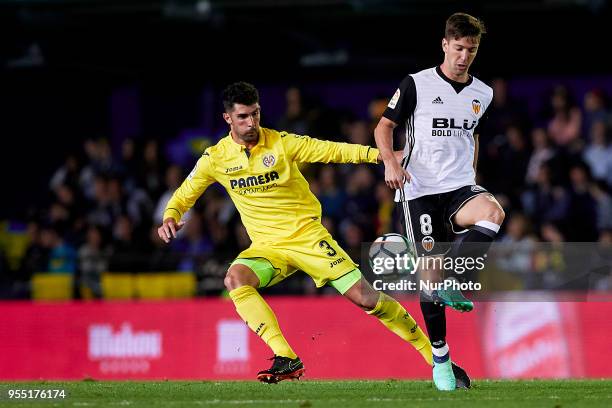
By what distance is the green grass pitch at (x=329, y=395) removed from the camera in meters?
8.66

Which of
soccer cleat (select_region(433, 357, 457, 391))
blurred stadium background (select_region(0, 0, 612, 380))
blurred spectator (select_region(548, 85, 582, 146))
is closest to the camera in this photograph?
soccer cleat (select_region(433, 357, 457, 391))

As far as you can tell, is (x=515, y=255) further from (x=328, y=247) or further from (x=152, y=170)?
(x=152, y=170)

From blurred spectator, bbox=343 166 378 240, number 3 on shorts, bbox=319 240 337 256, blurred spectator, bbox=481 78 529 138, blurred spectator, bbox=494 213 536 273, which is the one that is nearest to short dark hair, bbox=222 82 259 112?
number 3 on shorts, bbox=319 240 337 256

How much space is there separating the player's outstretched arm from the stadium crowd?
4575 mm

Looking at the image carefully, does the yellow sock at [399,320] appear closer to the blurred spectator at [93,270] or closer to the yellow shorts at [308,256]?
the yellow shorts at [308,256]

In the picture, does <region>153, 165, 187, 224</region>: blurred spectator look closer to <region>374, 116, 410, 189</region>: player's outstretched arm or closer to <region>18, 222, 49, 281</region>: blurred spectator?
<region>18, 222, 49, 281</region>: blurred spectator

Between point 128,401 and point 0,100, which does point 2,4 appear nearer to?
point 0,100

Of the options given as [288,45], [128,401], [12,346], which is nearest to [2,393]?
[128,401]

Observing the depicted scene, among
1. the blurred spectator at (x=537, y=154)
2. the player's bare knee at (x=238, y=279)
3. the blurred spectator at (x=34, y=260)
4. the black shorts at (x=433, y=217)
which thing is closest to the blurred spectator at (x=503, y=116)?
the blurred spectator at (x=537, y=154)

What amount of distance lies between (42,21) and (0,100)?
397 cm

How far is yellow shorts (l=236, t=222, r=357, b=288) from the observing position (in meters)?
10.1

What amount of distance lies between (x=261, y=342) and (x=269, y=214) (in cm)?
436

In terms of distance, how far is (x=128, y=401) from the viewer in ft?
29.5

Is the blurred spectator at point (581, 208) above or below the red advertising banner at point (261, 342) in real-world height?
above
